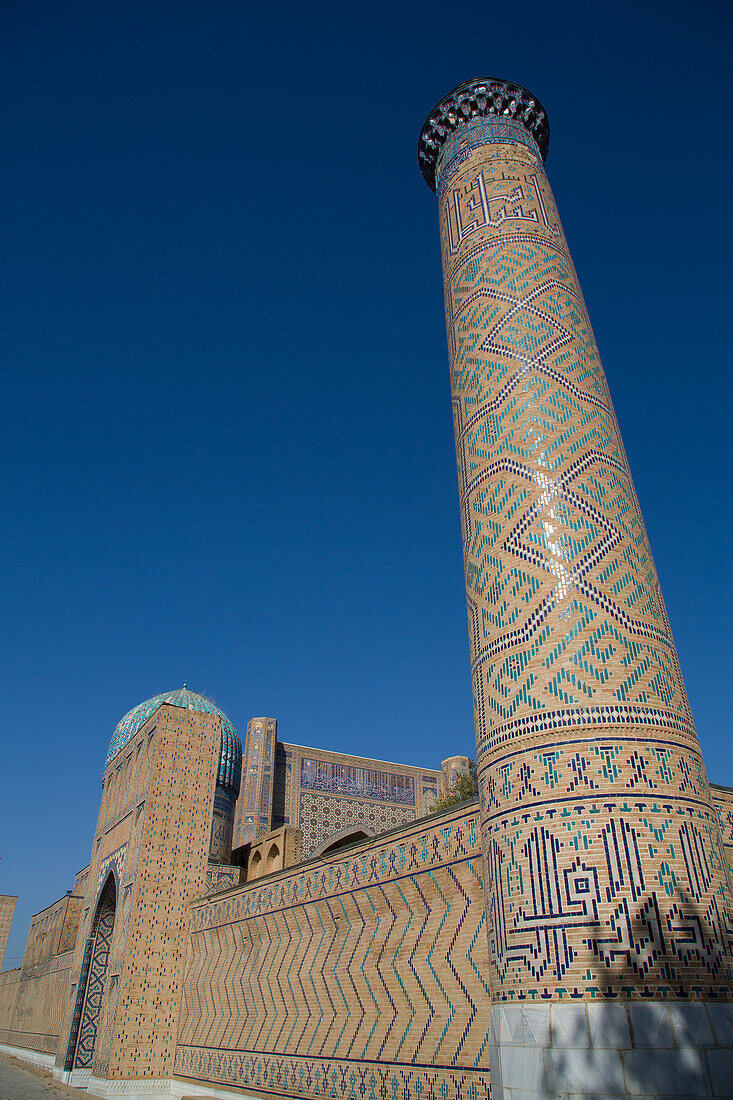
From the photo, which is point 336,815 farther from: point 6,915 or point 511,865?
point 6,915

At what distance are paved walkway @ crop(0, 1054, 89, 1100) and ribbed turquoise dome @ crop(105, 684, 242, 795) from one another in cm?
475

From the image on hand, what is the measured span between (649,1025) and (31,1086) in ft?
34.1

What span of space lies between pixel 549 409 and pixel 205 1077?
25.0 ft

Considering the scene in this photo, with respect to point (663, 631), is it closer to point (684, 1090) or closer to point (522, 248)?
point (684, 1090)

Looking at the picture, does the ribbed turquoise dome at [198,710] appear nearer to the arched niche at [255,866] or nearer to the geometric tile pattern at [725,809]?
the arched niche at [255,866]

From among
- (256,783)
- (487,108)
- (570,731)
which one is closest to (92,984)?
(256,783)

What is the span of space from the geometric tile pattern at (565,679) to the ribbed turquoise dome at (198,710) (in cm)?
974

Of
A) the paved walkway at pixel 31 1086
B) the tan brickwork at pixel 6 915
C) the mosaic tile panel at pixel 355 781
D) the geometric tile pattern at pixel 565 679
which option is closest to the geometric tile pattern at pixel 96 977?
the paved walkway at pixel 31 1086

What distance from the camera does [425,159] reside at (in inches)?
313

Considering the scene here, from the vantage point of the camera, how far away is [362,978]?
571cm

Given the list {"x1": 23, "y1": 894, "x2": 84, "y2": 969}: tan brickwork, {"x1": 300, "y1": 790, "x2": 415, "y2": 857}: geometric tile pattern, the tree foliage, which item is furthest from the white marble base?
{"x1": 23, "y1": 894, "x2": 84, "y2": 969}: tan brickwork

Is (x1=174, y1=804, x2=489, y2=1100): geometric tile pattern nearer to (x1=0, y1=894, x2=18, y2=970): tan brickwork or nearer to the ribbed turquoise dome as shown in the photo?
the ribbed turquoise dome

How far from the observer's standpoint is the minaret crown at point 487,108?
744 cm

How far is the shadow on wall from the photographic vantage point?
2984 millimetres
